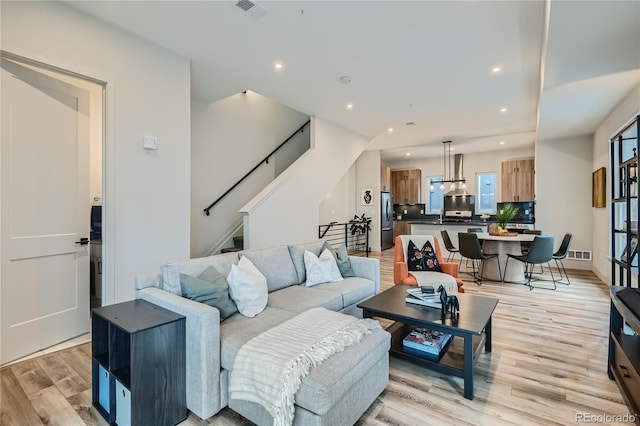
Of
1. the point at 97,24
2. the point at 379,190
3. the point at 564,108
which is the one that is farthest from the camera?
the point at 379,190

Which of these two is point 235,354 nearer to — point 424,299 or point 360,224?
point 424,299

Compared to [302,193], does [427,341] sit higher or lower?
lower

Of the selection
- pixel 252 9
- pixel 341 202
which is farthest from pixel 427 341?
pixel 341 202

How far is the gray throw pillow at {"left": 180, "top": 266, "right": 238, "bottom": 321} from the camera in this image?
212 centimetres

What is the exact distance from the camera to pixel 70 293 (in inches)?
118

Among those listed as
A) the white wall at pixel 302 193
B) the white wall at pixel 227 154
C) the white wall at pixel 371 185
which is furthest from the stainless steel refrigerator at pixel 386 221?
the white wall at pixel 227 154

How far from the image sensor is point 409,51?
3354mm

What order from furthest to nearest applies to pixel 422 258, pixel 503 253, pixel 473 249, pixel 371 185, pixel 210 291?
pixel 371 185
pixel 503 253
pixel 473 249
pixel 422 258
pixel 210 291

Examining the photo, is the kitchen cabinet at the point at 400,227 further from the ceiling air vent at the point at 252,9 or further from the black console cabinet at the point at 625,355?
the ceiling air vent at the point at 252,9

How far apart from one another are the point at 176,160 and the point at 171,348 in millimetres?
2221

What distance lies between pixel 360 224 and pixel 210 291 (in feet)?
22.4

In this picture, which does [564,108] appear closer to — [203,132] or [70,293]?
[203,132]

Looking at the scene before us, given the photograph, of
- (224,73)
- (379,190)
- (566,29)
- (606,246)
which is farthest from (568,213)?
(224,73)

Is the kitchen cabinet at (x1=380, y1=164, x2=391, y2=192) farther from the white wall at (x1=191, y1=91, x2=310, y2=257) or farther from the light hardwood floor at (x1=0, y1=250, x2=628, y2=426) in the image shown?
the light hardwood floor at (x1=0, y1=250, x2=628, y2=426)
